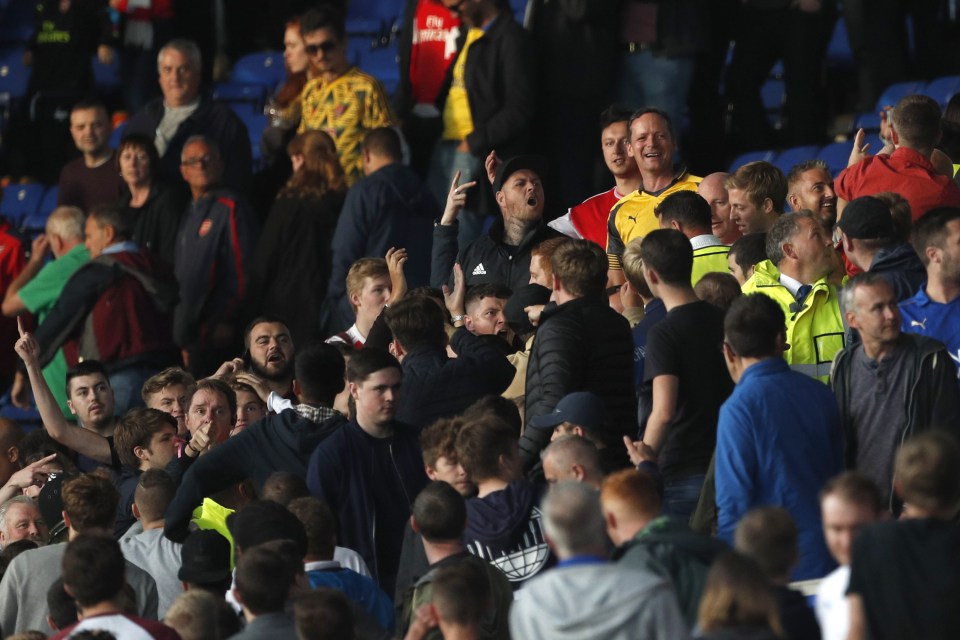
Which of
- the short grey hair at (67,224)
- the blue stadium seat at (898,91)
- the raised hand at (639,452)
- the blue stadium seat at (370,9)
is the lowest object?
the short grey hair at (67,224)

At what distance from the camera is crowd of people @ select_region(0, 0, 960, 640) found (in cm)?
527

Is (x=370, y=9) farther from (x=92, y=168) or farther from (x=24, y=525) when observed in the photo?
(x=24, y=525)

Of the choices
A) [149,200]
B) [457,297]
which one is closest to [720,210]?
[457,297]

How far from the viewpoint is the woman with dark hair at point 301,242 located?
441 inches

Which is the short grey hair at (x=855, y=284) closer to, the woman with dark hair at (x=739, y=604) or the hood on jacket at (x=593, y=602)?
the hood on jacket at (x=593, y=602)

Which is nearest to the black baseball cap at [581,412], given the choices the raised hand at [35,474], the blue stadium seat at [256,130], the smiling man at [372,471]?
the smiling man at [372,471]

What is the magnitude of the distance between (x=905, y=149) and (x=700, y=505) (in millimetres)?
2373

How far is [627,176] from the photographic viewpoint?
32.1 ft

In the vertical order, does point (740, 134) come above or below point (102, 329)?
above

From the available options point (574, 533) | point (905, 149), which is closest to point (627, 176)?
point (905, 149)

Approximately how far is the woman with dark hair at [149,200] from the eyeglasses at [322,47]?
3.63ft

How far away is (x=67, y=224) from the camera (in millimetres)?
11789

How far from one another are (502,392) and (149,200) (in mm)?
4421

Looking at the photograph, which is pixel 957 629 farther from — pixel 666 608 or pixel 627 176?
pixel 627 176
